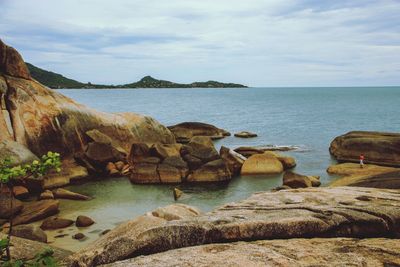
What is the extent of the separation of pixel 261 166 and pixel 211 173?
4256 millimetres

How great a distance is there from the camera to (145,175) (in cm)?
2712

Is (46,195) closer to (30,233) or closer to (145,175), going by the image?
(145,175)

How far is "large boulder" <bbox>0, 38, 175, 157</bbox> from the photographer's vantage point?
2864 cm

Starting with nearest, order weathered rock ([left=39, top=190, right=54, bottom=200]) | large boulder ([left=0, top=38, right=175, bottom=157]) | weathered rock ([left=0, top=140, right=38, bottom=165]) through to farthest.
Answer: weathered rock ([left=39, top=190, right=54, bottom=200]) → weathered rock ([left=0, top=140, right=38, bottom=165]) → large boulder ([left=0, top=38, right=175, bottom=157])

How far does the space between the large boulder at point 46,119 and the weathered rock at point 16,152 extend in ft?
3.45

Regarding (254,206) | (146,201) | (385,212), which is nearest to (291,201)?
(254,206)

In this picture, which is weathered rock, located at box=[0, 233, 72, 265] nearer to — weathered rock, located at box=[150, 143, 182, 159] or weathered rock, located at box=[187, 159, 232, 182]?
weathered rock, located at box=[187, 159, 232, 182]

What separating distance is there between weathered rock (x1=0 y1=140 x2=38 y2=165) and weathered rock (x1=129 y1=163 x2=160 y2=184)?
659 cm

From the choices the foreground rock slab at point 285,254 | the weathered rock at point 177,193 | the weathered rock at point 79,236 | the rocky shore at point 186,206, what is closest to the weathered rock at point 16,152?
the rocky shore at point 186,206

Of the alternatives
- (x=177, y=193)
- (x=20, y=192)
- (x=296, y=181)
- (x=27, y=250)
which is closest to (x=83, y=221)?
(x=177, y=193)

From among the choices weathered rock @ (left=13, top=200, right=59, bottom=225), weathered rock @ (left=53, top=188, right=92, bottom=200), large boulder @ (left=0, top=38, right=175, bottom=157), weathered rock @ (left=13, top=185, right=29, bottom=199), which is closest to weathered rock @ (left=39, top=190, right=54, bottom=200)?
weathered rock @ (left=53, top=188, right=92, bottom=200)

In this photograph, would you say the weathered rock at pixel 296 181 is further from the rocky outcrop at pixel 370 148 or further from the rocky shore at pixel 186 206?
the rocky outcrop at pixel 370 148

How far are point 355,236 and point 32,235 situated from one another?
1260cm

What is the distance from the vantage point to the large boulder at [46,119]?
1128 inches
